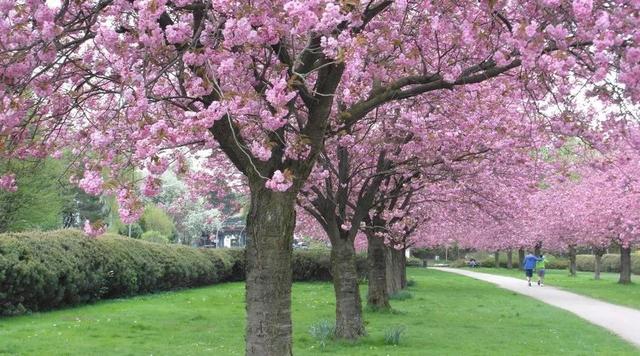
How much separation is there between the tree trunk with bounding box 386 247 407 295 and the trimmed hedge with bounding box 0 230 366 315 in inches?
286

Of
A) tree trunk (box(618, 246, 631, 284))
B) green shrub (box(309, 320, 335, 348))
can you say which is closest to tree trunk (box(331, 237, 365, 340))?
green shrub (box(309, 320, 335, 348))

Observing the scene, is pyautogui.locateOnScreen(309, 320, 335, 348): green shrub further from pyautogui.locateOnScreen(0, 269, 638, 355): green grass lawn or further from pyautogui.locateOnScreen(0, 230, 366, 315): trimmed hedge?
pyautogui.locateOnScreen(0, 230, 366, 315): trimmed hedge

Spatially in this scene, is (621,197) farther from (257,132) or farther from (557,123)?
(257,132)

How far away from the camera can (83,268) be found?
16703 mm

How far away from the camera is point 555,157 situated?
1436 cm

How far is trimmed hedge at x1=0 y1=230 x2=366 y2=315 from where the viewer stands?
45.7 ft

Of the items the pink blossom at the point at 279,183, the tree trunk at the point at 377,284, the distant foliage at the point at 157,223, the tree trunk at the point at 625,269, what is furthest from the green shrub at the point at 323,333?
the distant foliage at the point at 157,223

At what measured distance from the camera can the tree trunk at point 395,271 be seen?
22366 millimetres

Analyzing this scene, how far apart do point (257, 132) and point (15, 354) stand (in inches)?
190

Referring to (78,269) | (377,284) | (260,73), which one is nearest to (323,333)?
(377,284)

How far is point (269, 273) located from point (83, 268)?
1231 cm

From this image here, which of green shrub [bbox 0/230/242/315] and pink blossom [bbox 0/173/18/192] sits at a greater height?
pink blossom [bbox 0/173/18/192]

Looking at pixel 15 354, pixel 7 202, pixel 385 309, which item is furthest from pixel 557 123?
pixel 7 202

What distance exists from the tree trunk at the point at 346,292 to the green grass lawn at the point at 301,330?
1.06 ft
